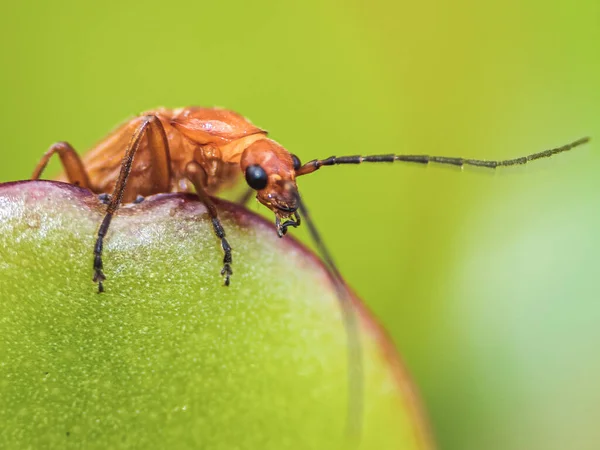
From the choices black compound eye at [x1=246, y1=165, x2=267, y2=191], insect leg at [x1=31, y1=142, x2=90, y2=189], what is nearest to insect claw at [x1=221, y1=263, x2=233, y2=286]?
black compound eye at [x1=246, y1=165, x2=267, y2=191]

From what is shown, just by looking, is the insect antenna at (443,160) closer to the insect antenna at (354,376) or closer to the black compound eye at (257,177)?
the black compound eye at (257,177)

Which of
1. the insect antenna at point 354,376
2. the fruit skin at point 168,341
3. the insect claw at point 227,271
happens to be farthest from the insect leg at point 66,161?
the insect antenna at point 354,376

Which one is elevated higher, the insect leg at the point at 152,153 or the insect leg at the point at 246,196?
the insect leg at the point at 152,153

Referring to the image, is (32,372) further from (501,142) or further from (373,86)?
(501,142)

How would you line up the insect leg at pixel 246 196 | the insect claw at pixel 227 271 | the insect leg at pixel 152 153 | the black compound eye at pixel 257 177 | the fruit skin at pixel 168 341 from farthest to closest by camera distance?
the insect leg at pixel 246 196 → the black compound eye at pixel 257 177 → the insect leg at pixel 152 153 → the insect claw at pixel 227 271 → the fruit skin at pixel 168 341

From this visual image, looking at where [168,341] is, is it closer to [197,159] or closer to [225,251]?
[225,251]

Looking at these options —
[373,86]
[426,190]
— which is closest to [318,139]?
[373,86]
